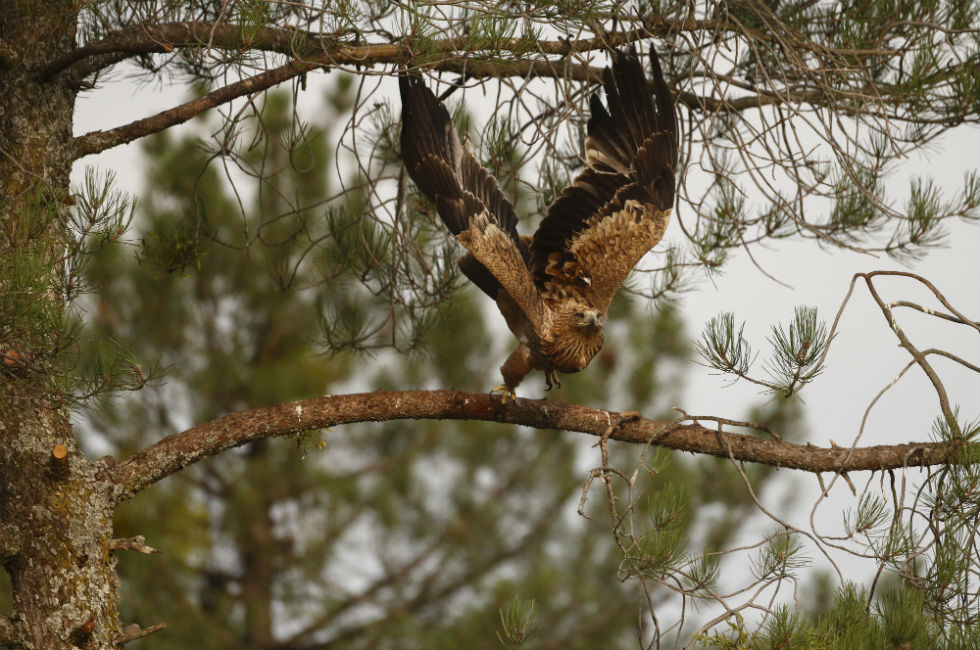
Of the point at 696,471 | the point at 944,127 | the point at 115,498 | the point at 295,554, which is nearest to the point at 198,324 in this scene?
the point at 295,554

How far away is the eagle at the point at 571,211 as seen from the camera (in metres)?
3.12

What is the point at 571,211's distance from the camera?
3371 millimetres

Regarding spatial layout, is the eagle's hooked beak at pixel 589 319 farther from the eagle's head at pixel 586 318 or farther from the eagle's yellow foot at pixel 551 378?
the eagle's yellow foot at pixel 551 378

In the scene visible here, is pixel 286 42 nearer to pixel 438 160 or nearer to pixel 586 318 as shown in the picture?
pixel 438 160

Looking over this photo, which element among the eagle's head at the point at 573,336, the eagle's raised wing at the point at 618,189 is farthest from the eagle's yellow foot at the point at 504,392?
the eagle's raised wing at the point at 618,189

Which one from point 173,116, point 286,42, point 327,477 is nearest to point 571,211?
point 286,42

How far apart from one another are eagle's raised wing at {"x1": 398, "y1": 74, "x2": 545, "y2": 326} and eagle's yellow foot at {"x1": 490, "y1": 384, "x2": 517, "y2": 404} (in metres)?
0.28

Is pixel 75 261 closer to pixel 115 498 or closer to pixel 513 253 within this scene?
pixel 115 498

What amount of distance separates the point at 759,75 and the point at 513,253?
135cm

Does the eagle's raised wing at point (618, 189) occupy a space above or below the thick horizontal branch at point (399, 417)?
above

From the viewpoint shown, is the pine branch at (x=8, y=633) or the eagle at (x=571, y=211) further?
the eagle at (x=571, y=211)

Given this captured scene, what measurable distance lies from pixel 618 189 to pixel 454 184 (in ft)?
1.90

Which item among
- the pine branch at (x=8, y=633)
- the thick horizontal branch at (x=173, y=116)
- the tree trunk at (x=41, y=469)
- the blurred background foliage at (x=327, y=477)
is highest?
the blurred background foliage at (x=327, y=477)

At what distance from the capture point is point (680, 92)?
331cm
